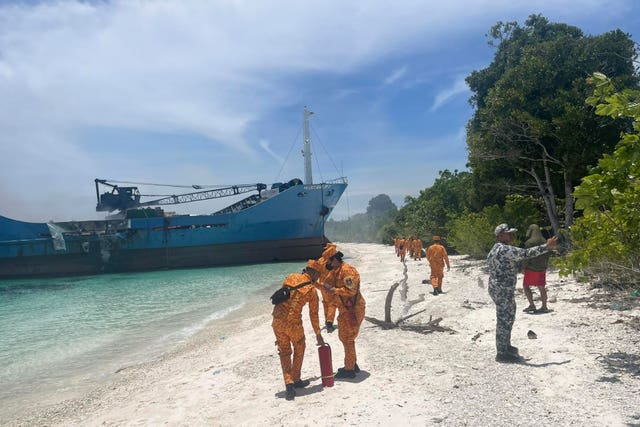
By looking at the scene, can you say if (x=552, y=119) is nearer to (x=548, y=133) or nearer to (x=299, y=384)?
(x=548, y=133)

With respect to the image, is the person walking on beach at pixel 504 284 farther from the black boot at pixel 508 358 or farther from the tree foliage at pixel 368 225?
the tree foliage at pixel 368 225

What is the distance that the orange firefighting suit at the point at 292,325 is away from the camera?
4566 mm

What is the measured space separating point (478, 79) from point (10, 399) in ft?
71.2

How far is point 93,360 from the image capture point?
9.09 m

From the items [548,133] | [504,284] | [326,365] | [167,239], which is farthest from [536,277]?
[167,239]

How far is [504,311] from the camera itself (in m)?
4.72

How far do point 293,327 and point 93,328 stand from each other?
1093 centimetres

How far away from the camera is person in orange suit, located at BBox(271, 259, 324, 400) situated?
15.0ft

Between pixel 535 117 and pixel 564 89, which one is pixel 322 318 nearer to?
pixel 535 117

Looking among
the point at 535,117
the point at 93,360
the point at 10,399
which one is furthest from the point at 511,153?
the point at 10,399

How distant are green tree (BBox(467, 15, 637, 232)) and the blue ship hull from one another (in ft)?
77.9

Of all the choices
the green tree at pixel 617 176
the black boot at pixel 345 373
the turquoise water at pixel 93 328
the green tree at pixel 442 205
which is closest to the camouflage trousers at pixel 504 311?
the green tree at pixel 617 176

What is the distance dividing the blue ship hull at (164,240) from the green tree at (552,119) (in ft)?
77.9

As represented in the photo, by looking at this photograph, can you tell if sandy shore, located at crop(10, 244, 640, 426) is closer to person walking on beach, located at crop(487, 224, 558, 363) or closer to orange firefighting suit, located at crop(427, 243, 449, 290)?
person walking on beach, located at crop(487, 224, 558, 363)
